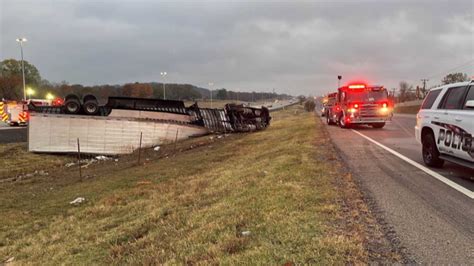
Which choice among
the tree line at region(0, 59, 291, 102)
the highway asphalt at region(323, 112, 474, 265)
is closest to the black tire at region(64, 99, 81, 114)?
the highway asphalt at region(323, 112, 474, 265)

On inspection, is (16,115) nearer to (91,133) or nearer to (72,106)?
(72,106)

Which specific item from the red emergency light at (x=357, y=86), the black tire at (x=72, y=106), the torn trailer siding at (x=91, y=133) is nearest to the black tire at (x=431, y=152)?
the red emergency light at (x=357, y=86)

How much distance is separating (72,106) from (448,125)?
2449cm

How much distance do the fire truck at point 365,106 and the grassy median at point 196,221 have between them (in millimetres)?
10671

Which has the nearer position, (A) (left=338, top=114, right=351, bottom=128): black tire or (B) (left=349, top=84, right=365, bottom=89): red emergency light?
(A) (left=338, top=114, right=351, bottom=128): black tire

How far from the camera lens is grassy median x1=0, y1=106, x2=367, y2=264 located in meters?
4.88

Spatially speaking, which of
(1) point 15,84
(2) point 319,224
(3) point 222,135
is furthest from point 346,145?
(1) point 15,84

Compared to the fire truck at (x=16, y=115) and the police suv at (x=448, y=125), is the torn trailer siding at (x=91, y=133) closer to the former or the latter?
the fire truck at (x=16, y=115)

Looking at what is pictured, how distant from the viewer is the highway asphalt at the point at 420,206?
4703mm

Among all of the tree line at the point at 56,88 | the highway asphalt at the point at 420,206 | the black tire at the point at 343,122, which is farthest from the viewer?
the tree line at the point at 56,88

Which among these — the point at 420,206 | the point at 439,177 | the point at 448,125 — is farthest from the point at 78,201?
the point at 448,125

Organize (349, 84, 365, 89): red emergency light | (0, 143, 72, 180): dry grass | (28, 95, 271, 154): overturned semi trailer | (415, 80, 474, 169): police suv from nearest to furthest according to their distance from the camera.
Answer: (415, 80, 474, 169): police suv
(0, 143, 72, 180): dry grass
(349, 84, 365, 89): red emergency light
(28, 95, 271, 154): overturned semi trailer

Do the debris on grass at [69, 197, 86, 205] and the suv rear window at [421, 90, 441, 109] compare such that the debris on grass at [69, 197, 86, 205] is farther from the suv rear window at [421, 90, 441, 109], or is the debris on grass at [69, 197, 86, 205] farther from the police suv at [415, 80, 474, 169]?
the suv rear window at [421, 90, 441, 109]

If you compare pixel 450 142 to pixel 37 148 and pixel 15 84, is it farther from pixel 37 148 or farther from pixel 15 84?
pixel 15 84
